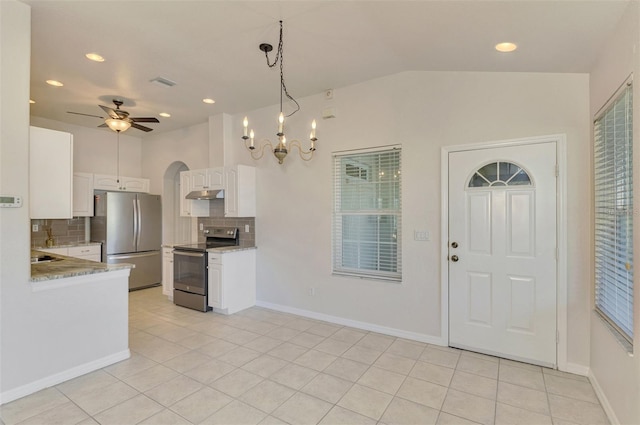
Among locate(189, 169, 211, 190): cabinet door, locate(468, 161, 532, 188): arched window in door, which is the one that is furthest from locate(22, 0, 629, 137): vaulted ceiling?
locate(189, 169, 211, 190): cabinet door

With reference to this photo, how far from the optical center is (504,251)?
10.3 feet

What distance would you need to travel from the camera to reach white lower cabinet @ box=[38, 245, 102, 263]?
521 centimetres

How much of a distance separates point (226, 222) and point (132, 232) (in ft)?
6.63

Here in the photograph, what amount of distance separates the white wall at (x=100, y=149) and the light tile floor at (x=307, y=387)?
3992 millimetres

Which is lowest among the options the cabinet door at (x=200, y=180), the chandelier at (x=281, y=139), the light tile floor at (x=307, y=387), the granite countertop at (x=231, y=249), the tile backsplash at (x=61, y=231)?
the light tile floor at (x=307, y=387)

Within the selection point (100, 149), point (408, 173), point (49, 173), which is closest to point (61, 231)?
point (100, 149)

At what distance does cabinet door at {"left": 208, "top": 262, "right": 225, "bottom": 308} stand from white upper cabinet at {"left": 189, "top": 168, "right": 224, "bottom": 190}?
125 centimetres

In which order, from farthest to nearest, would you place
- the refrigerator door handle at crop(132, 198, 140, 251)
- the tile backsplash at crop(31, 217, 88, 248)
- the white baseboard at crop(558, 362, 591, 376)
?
the refrigerator door handle at crop(132, 198, 140, 251) < the tile backsplash at crop(31, 217, 88, 248) < the white baseboard at crop(558, 362, 591, 376)

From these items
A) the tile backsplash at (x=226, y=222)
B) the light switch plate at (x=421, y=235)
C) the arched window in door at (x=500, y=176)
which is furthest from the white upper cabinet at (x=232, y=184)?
the arched window in door at (x=500, y=176)

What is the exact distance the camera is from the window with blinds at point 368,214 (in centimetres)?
387

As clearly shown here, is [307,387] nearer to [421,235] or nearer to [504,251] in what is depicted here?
[421,235]

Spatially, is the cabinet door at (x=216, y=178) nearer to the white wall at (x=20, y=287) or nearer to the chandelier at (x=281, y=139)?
the chandelier at (x=281, y=139)

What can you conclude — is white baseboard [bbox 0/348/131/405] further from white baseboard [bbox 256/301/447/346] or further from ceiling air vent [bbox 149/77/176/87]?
ceiling air vent [bbox 149/77/176/87]

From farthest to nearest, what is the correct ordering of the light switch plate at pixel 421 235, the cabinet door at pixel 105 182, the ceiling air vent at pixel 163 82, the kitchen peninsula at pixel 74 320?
the cabinet door at pixel 105 182, the ceiling air vent at pixel 163 82, the light switch plate at pixel 421 235, the kitchen peninsula at pixel 74 320
